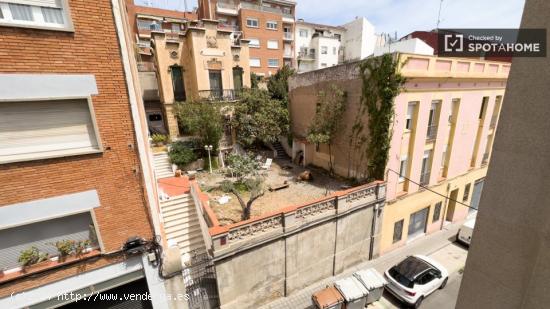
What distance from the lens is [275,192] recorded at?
1368 cm

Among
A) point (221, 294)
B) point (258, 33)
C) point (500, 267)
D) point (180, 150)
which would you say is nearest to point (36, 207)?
point (221, 294)

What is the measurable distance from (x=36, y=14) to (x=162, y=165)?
1285cm

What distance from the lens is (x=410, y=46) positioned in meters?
13.7

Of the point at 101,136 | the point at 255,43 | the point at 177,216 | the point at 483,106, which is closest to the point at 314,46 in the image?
the point at 255,43

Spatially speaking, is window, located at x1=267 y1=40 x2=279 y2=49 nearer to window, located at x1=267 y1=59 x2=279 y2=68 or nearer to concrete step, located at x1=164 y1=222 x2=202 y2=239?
window, located at x1=267 y1=59 x2=279 y2=68

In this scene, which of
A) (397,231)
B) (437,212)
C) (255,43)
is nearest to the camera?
(397,231)

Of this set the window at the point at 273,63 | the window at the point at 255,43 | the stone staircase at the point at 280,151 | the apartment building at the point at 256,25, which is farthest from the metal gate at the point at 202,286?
the window at the point at 255,43

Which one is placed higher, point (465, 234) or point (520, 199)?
point (520, 199)

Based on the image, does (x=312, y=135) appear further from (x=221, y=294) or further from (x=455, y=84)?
(x=221, y=294)

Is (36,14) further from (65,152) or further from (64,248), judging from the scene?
(64,248)

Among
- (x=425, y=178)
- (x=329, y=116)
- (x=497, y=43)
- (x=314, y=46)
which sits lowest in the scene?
(x=425, y=178)

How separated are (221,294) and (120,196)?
5.18 metres

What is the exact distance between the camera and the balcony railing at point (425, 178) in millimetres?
12758

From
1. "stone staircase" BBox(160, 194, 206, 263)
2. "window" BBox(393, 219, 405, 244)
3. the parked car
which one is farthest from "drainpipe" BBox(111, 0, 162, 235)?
the parked car
